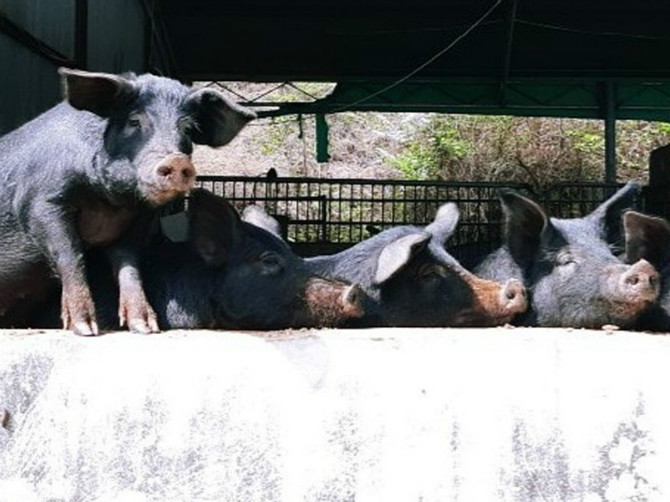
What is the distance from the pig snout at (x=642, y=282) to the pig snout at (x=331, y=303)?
1.03 metres

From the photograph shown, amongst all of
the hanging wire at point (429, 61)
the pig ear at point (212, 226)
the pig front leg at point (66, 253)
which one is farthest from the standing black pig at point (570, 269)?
the hanging wire at point (429, 61)

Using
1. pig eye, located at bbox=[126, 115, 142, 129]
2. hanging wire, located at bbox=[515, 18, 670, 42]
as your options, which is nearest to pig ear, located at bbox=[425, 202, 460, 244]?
pig eye, located at bbox=[126, 115, 142, 129]

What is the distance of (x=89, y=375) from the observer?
132 inches

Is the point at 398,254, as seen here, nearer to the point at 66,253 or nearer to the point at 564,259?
the point at 564,259

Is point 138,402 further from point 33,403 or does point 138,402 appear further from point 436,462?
point 436,462

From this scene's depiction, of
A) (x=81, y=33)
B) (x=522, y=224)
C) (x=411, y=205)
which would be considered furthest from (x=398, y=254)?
(x=411, y=205)

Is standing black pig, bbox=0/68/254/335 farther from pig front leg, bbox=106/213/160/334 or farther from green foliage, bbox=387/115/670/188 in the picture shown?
green foliage, bbox=387/115/670/188

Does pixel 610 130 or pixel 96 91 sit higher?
pixel 96 91

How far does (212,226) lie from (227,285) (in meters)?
0.25

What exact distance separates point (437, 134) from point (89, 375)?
15.7m

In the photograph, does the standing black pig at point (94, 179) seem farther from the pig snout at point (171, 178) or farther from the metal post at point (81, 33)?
the metal post at point (81, 33)

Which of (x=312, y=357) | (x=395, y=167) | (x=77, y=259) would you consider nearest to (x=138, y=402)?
(x=312, y=357)

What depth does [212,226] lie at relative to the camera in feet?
14.8

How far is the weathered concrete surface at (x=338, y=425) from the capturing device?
3.23m
